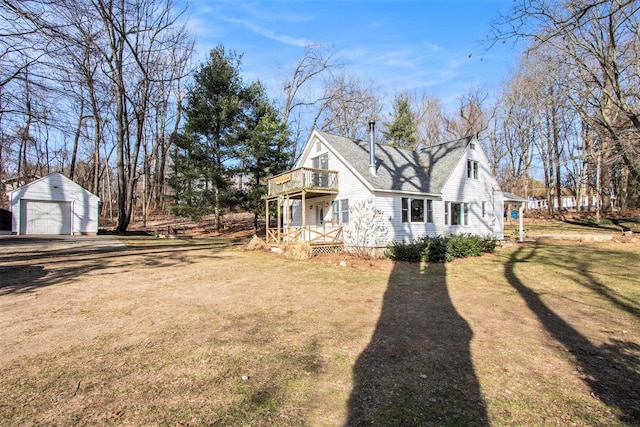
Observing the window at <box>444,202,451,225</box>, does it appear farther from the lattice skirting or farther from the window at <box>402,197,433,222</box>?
the lattice skirting

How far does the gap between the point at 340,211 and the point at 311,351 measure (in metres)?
13.4

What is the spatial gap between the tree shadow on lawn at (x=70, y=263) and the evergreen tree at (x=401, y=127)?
79.1 ft

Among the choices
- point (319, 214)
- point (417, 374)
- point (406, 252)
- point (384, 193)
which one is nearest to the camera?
point (417, 374)

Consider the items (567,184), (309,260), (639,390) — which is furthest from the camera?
(567,184)

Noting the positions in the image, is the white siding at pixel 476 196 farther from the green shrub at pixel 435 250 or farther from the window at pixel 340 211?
the window at pixel 340 211

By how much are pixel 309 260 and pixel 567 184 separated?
170ft

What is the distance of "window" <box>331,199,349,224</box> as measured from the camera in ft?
57.4

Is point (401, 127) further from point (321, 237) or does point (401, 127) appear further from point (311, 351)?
point (311, 351)

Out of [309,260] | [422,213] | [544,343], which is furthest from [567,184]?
[544,343]

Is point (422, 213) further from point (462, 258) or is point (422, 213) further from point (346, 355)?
point (346, 355)

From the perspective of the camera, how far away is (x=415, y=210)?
17172 mm

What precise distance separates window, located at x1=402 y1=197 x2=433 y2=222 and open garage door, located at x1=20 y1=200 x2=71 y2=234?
2261cm

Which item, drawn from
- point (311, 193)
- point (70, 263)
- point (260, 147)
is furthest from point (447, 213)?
point (70, 263)

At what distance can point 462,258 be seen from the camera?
48.4 ft
